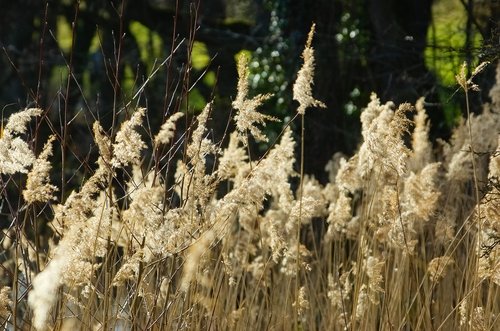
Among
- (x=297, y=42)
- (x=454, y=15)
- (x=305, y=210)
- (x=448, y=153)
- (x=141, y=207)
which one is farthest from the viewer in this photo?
(x=454, y=15)

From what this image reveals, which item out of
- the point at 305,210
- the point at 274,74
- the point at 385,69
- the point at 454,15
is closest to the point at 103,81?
the point at 274,74

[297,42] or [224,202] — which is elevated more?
[297,42]

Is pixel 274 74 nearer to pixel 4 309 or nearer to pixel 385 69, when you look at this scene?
pixel 385 69

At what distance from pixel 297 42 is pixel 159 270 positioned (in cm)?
587

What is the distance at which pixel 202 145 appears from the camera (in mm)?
2611

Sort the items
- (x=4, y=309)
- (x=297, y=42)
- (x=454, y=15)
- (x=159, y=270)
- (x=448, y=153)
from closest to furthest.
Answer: (x=4, y=309) → (x=159, y=270) → (x=448, y=153) → (x=297, y=42) → (x=454, y=15)

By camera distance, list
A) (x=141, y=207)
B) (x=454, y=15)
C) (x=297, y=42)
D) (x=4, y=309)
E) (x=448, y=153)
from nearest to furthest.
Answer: (x=4, y=309) → (x=141, y=207) → (x=448, y=153) → (x=297, y=42) → (x=454, y=15)

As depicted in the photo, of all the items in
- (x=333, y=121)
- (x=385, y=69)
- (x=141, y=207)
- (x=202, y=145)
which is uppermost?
(x=385, y=69)

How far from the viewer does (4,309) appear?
2111mm

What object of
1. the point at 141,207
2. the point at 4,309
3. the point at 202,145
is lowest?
the point at 4,309

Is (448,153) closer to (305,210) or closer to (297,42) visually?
(305,210)

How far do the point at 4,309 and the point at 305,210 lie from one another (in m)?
0.98

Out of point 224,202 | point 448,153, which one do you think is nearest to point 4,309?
point 224,202

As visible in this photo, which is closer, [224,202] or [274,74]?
[224,202]
